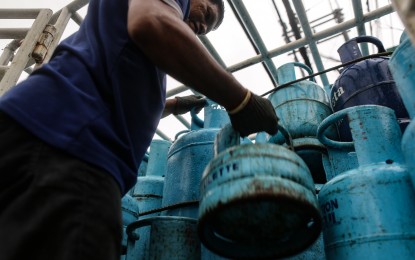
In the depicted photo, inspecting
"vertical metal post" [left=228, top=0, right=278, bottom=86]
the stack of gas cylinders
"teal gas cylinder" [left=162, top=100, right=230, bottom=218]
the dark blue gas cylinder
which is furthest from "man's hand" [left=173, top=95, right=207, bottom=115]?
"vertical metal post" [left=228, top=0, right=278, bottom=86]

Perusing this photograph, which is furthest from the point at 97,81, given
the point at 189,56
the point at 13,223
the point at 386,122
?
the point at 386,122

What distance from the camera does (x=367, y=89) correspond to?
1.73 metres

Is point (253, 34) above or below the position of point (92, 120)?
above

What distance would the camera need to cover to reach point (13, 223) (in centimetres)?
57

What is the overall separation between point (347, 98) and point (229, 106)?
1.12m

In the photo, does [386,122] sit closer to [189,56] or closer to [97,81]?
[189,56]

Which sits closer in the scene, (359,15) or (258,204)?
(258,204)

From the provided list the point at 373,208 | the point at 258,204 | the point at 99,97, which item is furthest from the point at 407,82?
the point at 99,97

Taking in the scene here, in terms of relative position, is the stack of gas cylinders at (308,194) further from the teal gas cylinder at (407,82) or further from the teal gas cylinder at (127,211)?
the teal gas cylinder at (127,211)

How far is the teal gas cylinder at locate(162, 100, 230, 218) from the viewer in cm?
168

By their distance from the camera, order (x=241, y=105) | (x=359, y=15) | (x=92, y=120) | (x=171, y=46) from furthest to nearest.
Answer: (x=359, y=15) → (x=241, y=105) → (x=171, y=46) → (x=92, y=120)

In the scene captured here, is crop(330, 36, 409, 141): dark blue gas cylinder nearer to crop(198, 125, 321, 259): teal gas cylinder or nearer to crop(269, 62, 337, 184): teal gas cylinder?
crop(269, 62, 337, 184): teal gas cylinder

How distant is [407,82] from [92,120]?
39.0 inches

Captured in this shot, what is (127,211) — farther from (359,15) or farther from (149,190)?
(359,15)
